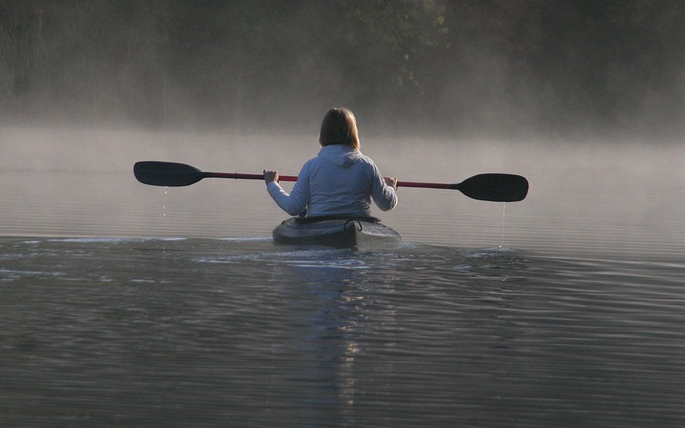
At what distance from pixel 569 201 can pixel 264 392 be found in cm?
1395

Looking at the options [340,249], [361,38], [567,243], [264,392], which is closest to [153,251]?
[340,249]

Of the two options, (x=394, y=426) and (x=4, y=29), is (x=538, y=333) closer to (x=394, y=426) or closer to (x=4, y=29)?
(x=394, y=426)

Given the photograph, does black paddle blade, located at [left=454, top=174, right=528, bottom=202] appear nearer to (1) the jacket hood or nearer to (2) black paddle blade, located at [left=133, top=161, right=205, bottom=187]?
(1) the jacket hood

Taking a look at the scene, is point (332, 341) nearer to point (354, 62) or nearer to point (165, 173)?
point (165, 173)

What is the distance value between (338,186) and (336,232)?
0.36 metres

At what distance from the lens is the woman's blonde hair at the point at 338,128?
10.3 meters

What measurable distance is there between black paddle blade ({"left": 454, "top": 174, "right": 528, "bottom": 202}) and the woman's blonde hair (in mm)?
2065

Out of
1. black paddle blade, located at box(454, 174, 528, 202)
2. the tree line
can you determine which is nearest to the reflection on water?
black paddle blade, located at box(454, 174, 528, 202)

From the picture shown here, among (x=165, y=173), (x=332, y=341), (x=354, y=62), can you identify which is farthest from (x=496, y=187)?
(x=354, y=62)

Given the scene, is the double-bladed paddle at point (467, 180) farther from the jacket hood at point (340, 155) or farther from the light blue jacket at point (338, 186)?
the jacket hood at point (340, 155)

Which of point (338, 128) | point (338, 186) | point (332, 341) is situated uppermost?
point (338, 128)

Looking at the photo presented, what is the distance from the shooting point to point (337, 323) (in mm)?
7113

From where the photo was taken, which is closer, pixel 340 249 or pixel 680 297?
pixel 680 297

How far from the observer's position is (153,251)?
410 inches
